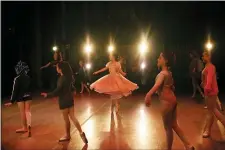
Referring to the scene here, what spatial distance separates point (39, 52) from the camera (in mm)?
26812

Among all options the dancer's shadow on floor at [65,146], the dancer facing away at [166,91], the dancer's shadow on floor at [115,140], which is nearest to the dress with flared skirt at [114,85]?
the dancer's shadow on floor at [115,140]

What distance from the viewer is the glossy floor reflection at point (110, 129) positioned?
Result: 298 inches

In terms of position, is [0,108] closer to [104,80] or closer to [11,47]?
[104,80]

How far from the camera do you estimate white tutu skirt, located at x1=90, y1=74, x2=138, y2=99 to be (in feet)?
37.5

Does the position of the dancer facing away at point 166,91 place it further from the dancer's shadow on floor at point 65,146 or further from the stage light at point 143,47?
the stage light at point 143,47

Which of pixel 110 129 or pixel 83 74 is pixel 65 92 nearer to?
pixel 110 129

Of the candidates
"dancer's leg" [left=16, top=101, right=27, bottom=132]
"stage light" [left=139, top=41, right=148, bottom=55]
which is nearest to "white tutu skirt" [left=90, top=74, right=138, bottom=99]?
"dancer's leg" [left=16, top=101, right=27, bottom=132]

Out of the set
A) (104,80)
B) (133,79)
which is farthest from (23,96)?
(133,79)

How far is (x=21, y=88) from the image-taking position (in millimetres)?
Result: 8547

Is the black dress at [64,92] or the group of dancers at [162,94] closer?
the group of dancers at [162,94]

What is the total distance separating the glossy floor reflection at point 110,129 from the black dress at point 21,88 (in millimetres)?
1162

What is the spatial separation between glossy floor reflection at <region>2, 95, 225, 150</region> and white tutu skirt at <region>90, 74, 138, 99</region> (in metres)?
0.86

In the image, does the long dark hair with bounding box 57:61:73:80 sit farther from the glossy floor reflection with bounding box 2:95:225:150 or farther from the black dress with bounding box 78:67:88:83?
the black dress with bounding box 78:67:88:83

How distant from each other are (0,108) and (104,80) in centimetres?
569
